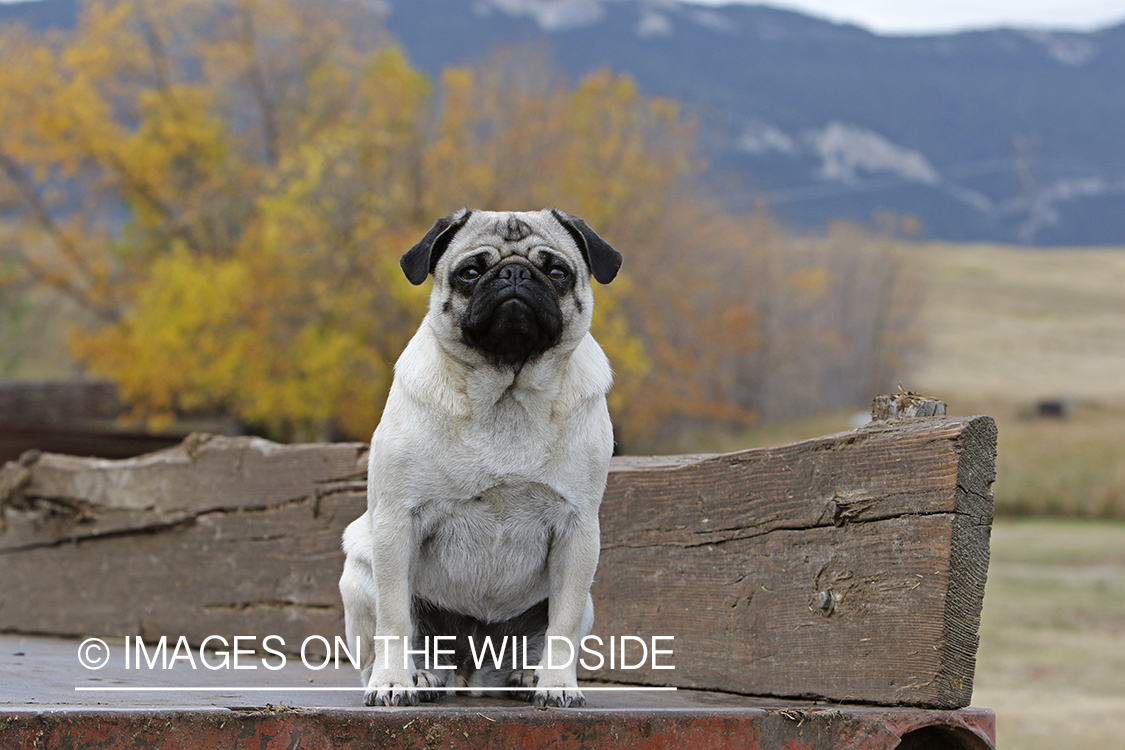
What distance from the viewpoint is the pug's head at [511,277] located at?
325cm

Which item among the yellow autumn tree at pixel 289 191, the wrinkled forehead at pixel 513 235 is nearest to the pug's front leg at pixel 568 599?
the wrinkled forehead at pixel 513 235

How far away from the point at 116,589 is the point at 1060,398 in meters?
56.6

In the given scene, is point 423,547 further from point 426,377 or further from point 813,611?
point 813,611

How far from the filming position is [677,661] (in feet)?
13.1

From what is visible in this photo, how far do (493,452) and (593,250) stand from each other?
2.35ft

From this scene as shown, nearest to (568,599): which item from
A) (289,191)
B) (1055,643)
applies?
(1055,643)

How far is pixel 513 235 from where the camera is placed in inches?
136

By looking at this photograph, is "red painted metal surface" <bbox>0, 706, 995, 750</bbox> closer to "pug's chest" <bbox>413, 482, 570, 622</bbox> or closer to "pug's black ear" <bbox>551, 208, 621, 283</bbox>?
"pug's chest" <bbox>413, 482, 570, 622</bbox>

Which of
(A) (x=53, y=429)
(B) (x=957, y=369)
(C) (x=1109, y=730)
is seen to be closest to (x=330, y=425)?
(A) (x=53, y=429)

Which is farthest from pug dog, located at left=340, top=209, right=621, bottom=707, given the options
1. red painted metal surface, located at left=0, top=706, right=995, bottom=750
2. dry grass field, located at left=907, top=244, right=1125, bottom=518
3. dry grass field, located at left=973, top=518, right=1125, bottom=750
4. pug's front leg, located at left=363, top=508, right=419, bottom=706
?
dry grass field, located at left=907, top=244, right=1125, bottom=518

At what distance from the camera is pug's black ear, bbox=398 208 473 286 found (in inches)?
132

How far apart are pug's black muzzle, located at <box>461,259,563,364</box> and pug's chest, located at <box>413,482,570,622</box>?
0.42m

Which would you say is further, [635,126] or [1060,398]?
[1060,398]

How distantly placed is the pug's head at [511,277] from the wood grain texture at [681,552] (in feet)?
2.93
